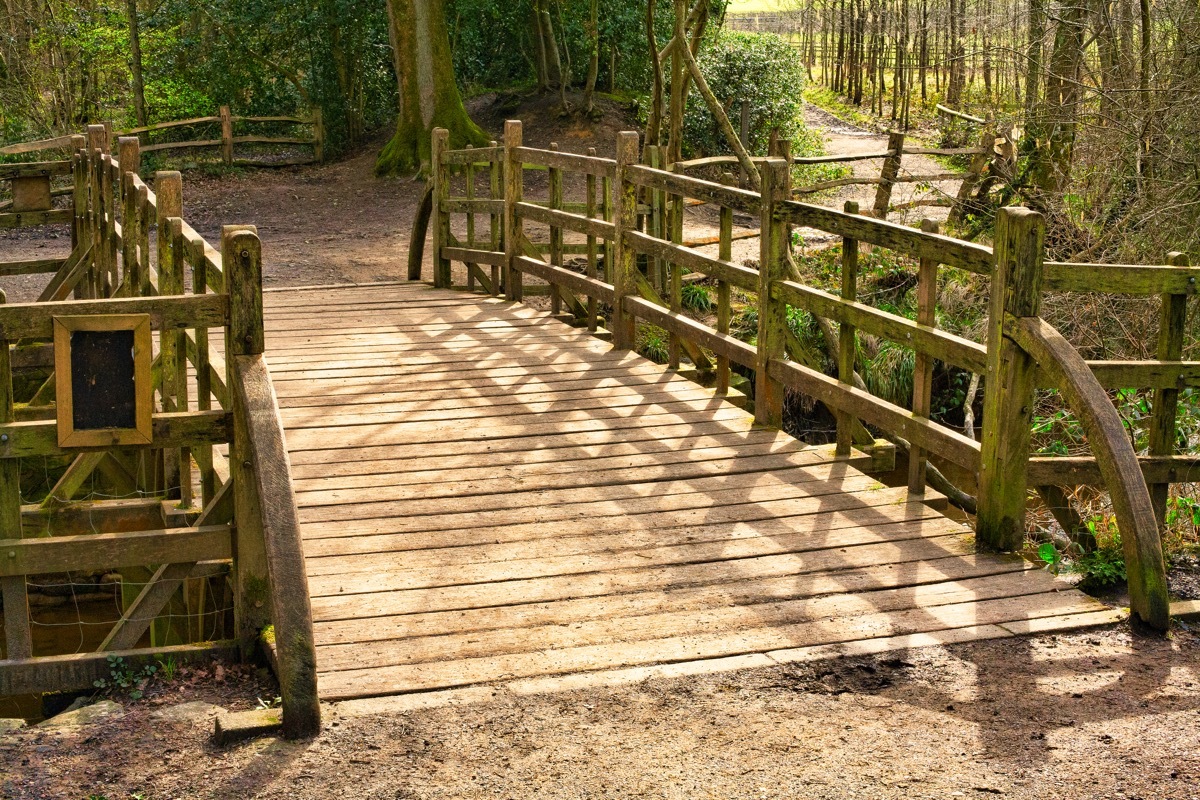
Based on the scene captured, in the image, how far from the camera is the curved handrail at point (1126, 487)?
4.83 meters

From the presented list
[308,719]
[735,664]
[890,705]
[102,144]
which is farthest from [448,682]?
[102,144]

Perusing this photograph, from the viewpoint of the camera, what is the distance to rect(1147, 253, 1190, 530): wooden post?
5656 millimetres

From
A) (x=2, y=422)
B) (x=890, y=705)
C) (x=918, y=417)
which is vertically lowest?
(x=890, y=705)

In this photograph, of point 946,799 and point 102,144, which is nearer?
point 946,799

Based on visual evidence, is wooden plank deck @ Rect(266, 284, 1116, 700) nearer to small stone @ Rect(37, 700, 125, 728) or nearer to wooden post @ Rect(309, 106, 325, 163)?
small stone @ Rect(37, 700, 125, 728)

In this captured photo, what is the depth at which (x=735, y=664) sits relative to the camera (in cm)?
453

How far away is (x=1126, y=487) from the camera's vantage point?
486 cm

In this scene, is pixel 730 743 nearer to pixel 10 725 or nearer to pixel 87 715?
pixel 87 715

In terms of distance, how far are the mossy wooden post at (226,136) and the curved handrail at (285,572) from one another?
71.5ft

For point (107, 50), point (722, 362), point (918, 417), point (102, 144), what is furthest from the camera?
point (107, 50)

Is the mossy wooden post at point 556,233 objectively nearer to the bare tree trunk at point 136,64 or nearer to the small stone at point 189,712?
the small stone at point 189,712

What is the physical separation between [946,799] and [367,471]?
3.68 meters

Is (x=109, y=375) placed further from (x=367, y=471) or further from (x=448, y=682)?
(x=367, y=471)

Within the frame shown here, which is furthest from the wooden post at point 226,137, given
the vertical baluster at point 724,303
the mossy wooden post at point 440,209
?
the vertical baluster at point 724,303
